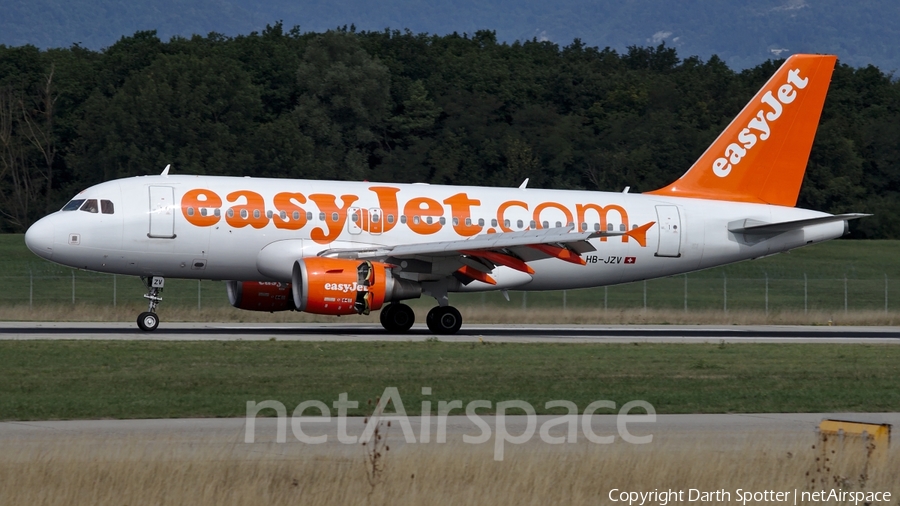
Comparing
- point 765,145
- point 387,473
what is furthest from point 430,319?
point 387,473

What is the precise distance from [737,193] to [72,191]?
49.4 meters

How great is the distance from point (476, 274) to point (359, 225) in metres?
3.14

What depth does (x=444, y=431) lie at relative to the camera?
46.7 ft

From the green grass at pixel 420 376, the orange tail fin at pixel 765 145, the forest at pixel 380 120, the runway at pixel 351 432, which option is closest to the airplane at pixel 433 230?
the orange tail fin at pixel 765 145

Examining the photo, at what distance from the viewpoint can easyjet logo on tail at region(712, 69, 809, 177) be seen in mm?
35031

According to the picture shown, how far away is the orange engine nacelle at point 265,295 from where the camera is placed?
103ft

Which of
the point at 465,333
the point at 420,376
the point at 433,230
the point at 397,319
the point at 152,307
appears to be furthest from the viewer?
the point at 465,333

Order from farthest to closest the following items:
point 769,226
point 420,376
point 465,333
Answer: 1. point 769,226
2. point 465,333
3. point 420,376

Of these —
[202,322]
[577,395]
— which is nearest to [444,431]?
[577,395]

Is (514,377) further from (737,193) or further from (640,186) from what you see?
(640,186)

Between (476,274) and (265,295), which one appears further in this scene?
(265,295)

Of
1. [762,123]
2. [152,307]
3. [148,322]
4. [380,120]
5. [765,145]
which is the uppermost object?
[380,120]

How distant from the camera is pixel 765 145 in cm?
3500

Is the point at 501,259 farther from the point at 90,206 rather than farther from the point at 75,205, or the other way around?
the point at 75,205
